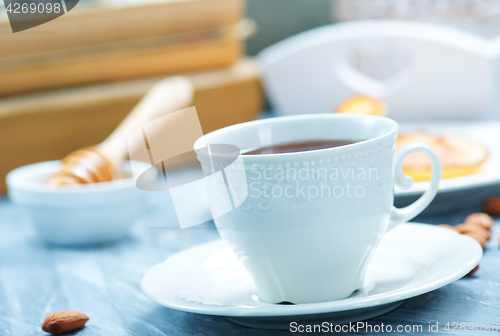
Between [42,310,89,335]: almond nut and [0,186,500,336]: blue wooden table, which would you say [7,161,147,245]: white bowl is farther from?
[42,310,89,335]: almond nut

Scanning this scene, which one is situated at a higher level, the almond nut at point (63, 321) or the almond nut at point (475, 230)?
the almond nut at point (63, 321)

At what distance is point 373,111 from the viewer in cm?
86

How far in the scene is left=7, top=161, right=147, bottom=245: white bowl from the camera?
0.63 metres

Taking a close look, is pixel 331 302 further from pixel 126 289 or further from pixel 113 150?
pixel 113 150

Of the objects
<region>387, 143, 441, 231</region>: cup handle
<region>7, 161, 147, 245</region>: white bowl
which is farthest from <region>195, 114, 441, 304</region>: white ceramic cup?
<region>7, 161, 147, 245</region>: white bowl

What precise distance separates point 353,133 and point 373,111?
44 cm

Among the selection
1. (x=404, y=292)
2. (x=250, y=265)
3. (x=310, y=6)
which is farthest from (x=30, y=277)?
(x=310, y=6)

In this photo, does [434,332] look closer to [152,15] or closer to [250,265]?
[250,265]

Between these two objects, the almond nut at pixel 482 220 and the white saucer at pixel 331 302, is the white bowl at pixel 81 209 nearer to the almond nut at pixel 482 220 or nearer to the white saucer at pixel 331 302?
the white saucer at pixel 331 302

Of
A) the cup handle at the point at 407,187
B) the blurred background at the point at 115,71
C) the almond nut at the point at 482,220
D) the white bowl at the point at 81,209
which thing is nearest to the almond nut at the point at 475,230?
the almond nut at the point at 482,220

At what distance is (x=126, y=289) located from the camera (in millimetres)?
511

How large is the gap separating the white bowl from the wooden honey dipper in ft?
0.06

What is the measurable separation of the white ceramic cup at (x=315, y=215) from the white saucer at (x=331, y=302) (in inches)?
1.1

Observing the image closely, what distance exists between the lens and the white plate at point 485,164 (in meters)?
0.58
